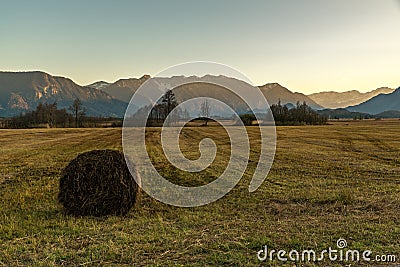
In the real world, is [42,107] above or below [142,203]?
above

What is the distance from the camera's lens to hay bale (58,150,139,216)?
9.39 m

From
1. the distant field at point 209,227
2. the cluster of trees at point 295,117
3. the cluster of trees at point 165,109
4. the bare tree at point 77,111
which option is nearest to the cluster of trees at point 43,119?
the bare tree at point 77,111

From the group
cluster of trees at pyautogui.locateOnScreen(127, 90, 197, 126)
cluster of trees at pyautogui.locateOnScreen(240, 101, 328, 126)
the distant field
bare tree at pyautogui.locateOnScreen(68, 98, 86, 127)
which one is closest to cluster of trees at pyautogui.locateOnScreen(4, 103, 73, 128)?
bare tree at pyautogui.locateOnScreen(68, 98, 86, 127)

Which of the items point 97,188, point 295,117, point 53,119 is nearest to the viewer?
point 97,188

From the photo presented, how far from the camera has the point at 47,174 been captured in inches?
635

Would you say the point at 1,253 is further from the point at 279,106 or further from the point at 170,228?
the point at 279,106

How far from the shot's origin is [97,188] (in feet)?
31.0

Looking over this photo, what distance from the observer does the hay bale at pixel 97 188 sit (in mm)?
9391

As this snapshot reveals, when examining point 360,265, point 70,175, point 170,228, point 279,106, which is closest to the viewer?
point 360,265

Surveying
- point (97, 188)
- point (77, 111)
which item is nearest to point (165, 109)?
point (97, 188)

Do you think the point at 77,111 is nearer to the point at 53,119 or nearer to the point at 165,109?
the point at 53,119

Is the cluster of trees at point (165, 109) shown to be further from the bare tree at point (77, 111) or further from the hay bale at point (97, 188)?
the bare tree at point (77, 111)

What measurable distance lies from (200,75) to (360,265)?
6.29 meters

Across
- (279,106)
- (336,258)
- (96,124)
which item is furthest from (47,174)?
(279,106)
